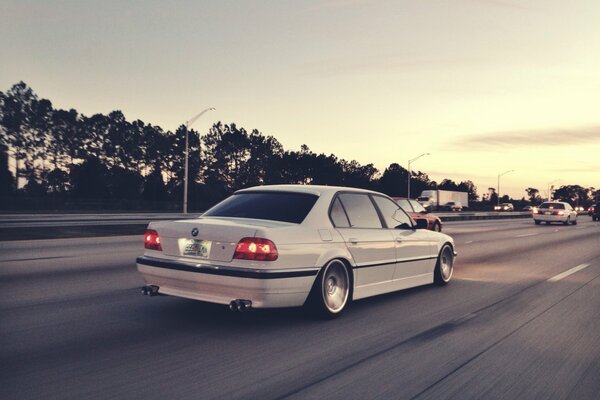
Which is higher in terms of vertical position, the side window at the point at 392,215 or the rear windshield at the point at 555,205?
the rear windshield at the point at 555,205

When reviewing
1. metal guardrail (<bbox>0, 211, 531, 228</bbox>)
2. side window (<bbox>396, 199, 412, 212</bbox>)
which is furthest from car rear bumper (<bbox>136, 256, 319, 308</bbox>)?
metal guardrail (<bbox>0, 211, 531, 228</bbox>)

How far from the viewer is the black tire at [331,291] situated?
6.68 meters

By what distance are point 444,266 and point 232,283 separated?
190 inches

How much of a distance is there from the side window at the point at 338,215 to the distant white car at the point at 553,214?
37132 mm

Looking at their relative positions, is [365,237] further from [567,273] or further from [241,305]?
[567,273]

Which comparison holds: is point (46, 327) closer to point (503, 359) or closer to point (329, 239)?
point (329, 239)

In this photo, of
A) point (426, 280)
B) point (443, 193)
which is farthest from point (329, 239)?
point (443, 193)

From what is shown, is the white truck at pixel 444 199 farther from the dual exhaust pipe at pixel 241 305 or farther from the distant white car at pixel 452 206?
the dual exhaust pipe at pixel 241 305

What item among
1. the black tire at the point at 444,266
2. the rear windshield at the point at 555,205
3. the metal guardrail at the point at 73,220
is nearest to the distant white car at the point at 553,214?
the rear windshield at the point at 555,205

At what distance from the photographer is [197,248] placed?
6.47 meters

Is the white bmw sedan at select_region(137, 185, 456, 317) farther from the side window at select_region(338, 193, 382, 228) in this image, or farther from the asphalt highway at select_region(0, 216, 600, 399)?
the asphalt highway at select_region(0, 216, 600, 399)

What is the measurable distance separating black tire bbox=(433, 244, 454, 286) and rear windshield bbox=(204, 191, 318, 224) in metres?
3.32

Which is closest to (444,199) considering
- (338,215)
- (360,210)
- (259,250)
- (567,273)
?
(567,273)

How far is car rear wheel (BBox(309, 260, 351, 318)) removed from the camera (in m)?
6.68
